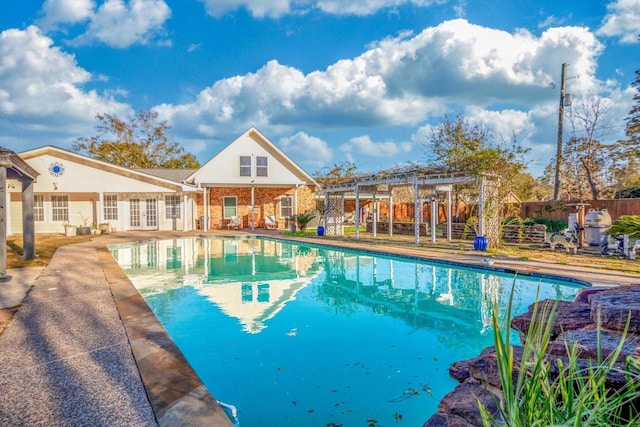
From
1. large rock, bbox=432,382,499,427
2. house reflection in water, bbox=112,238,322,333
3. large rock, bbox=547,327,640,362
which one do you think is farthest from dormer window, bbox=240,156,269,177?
large rock, bbox=547,327,640,362

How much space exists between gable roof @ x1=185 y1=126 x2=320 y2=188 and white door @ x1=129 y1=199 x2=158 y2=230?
2.59m

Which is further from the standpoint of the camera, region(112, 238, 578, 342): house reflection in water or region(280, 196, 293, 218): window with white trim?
region(280, 196, 293, 218): window with white trim

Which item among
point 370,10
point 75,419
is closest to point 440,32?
point 370,10

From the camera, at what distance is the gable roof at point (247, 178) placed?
75.8ft

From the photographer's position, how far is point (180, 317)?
7.30m

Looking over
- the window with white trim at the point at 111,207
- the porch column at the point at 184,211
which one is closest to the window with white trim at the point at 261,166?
the porch column at the point at 184,211

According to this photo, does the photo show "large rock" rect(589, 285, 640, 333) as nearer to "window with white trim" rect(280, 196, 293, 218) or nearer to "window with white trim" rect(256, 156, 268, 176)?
"window with white trim" rect(256, 156, 268, 176)

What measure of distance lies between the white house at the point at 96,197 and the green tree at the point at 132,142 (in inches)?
590

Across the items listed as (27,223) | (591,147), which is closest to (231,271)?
(27,223)

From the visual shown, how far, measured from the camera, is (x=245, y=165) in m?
23.8

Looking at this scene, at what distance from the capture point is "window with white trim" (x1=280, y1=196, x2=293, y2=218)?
86.0 feet

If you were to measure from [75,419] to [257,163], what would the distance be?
70.9 feet

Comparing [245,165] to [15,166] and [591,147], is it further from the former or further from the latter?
[591,147]

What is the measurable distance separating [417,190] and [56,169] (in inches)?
696
